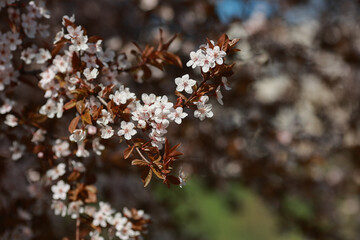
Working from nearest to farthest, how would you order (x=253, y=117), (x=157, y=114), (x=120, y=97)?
1. (x=157, y=114)
2. (x=120, y=97)
3. (x=253, y=117)

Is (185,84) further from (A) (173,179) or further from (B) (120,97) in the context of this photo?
(A) (173,179)

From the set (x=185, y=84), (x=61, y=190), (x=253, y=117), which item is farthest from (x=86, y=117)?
(x=253, y=117)

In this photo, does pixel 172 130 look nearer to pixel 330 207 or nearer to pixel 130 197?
pixel 130 197

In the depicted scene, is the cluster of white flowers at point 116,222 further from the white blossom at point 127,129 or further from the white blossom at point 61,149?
the white blossom at point 127,129

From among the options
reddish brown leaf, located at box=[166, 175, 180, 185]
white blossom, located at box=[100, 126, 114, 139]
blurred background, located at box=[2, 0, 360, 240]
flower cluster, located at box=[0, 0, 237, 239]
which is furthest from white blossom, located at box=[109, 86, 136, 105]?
blurred background, located at box=[2, 0, 360, 240]

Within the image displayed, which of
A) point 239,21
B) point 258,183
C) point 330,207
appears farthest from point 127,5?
point 330,207

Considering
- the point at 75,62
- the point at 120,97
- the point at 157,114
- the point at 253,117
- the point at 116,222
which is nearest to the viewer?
the point at 157,114

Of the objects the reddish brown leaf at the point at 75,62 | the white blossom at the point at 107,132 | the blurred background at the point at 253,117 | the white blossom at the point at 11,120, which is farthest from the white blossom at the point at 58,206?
the blurred background at the point at 253,117

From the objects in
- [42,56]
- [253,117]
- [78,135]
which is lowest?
[78,135]
